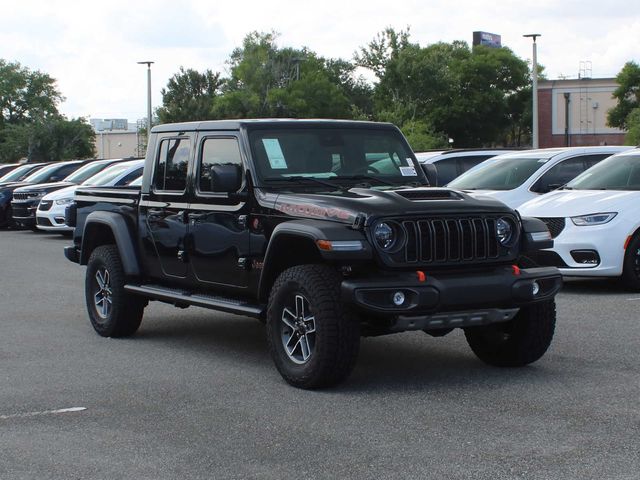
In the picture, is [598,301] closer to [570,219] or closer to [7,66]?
[570,219]

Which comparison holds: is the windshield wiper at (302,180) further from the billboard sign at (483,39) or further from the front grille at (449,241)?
the billboard sign at (483,39)

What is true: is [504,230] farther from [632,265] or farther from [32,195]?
[32,195]

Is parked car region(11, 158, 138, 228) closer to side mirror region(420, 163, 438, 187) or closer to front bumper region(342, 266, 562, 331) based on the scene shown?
side mirror region(420, 163, 438, 187)

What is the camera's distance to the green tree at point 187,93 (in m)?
110

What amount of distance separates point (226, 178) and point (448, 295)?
1.97 m

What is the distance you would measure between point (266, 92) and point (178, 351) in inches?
3675

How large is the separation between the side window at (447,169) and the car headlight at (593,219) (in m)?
6.79

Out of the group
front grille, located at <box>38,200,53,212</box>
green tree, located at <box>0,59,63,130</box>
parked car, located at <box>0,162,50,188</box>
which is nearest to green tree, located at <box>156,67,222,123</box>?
green tree, located at <box>0,59,63,130</box>

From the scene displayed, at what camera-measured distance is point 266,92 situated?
101625 millimetres

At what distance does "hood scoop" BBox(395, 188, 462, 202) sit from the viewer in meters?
7.87

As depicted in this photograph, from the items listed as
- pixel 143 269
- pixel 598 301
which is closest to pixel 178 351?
pixel 143 269

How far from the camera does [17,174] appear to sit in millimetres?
33844

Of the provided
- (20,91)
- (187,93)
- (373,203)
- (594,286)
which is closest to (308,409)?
(373,203)

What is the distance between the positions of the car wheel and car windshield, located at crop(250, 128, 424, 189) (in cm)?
425
